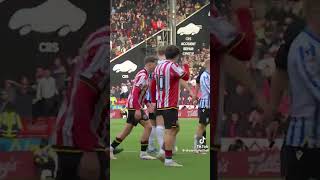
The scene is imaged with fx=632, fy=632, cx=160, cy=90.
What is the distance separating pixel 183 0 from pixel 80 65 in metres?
36.0

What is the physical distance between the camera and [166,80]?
11.2m

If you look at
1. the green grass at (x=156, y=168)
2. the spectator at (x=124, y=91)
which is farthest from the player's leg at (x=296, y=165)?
the spectator at (x=124, y=91)

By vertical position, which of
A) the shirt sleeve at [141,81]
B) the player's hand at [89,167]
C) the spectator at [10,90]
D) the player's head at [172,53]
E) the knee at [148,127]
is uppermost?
the player's head at [172,53]

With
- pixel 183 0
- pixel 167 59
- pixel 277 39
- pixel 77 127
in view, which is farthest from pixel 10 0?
pixel 183 0

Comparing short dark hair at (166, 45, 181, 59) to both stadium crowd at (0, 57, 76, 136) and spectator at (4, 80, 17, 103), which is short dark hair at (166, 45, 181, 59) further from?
spectator at (4, 80, 17, 103)

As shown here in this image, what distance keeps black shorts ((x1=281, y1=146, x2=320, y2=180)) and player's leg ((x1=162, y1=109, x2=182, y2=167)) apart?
6164 millimetres

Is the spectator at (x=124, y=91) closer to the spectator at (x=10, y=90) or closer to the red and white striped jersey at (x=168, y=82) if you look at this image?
the red and white striped jersey at (x=168, y=82)

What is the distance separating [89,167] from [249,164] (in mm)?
1351

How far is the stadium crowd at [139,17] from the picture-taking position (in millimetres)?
38000

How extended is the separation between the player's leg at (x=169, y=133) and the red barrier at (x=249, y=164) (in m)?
5.36

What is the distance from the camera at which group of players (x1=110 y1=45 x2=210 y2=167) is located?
10984mm

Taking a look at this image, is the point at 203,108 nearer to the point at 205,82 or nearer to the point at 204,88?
the point at 204,88

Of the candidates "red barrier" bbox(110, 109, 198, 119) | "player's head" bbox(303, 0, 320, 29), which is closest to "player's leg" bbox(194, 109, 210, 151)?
"player's head" bbox(303, 0, 320, 29)

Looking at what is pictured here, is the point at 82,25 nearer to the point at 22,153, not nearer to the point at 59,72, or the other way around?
the point at 59,72
